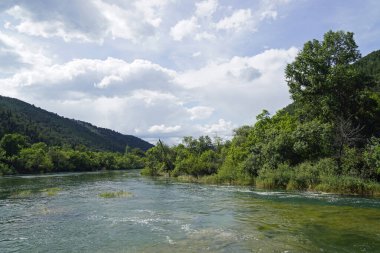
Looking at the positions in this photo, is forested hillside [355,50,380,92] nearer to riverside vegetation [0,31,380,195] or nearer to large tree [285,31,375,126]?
riverside vegetation [0,31,380,195]

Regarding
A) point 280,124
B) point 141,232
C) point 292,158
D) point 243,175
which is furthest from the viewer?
point 280,124

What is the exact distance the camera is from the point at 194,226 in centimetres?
2312

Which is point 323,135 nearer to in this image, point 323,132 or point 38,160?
point 323,132

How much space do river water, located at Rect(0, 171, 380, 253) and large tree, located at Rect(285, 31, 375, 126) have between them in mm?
23543

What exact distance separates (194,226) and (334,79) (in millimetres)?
38910

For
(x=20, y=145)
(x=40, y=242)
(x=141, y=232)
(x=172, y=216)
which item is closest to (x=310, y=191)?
(x=172, y=216)

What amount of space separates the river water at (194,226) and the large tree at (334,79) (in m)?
23.5

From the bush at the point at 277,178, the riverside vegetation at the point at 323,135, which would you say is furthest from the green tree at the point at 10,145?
the bush at the point at 277,178

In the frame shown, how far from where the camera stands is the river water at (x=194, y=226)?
Result: 59.4 ft

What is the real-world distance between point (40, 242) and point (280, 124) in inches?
2214

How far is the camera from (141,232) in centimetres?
2152

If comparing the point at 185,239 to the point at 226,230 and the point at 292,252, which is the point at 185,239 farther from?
the point at 292,252

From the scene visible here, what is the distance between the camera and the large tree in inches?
2112

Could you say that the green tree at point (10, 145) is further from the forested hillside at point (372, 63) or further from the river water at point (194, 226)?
the forested hillside at point (372, 63)
